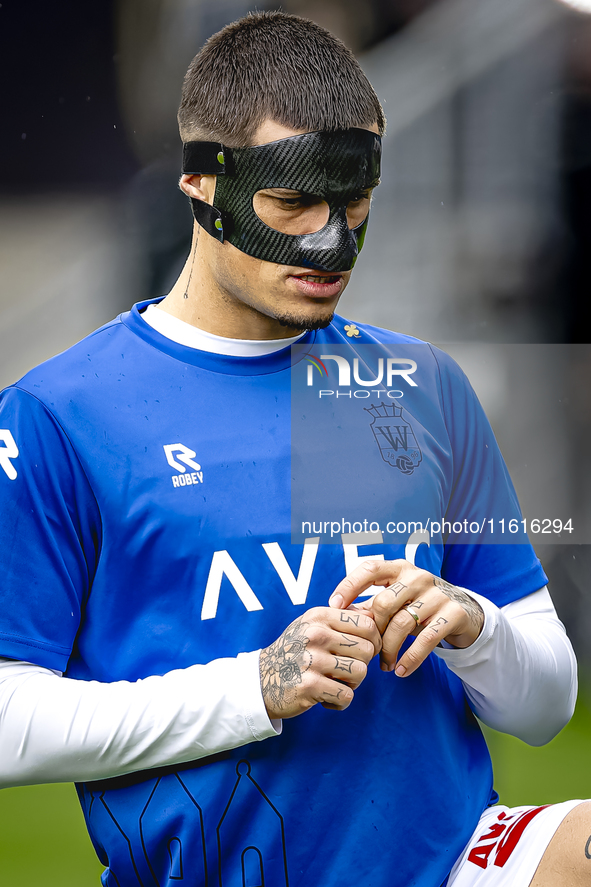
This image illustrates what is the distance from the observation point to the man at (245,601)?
97cm

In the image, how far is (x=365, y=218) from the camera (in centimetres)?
118

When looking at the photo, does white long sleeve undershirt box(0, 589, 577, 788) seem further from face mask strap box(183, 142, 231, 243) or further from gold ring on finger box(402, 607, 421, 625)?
face mask strap box(183, 142, 231, 243)

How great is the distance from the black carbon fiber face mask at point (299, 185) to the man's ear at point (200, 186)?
0.01 meters

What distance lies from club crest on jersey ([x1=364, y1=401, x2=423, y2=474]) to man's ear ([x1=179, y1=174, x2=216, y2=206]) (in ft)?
1.28

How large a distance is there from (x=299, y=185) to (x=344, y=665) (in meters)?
0.63

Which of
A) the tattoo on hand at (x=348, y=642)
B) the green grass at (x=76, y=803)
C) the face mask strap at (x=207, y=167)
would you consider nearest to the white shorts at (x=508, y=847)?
the tattoo on hand at (x=348, y=642)

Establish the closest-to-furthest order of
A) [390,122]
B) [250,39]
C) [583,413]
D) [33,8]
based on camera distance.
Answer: [250,39] → [33,8] → [390,122] → [583,413]

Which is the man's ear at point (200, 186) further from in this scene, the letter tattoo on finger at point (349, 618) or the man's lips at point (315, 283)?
the letter tattoo on finger at point (349, 618)

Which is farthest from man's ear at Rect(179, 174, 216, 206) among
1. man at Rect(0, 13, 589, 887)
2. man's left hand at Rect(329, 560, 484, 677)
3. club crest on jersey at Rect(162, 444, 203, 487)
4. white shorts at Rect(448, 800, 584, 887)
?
white shorts at Rect(448, 800, 584, 887)

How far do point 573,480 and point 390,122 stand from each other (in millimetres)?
1303

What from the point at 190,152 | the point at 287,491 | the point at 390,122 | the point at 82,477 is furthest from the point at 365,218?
the point at 390,122

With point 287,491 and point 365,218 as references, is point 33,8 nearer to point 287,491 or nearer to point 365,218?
point 365,218

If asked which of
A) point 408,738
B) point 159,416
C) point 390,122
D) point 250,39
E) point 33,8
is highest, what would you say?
point 33,8

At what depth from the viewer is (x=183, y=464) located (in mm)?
1073
